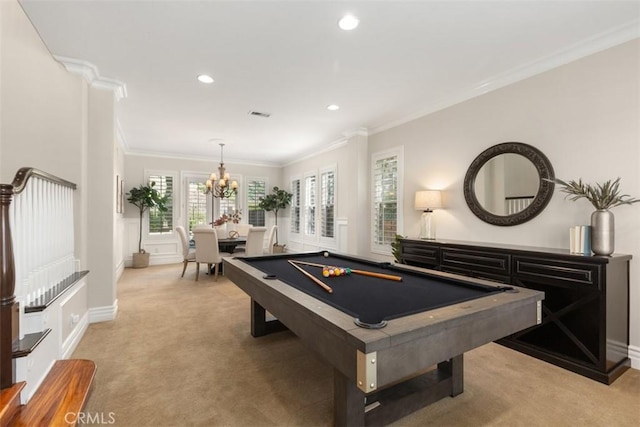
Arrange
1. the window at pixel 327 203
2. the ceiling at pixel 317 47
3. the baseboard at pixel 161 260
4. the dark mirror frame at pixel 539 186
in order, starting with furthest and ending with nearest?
1. the baseboard at pixel 161 260
2. the window at pixel 327 203
3. the dark mirror frame at pixel 539 186
4. the ceiling at pixel 317 47

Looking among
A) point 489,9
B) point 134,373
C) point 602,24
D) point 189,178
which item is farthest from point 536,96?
point 189,178

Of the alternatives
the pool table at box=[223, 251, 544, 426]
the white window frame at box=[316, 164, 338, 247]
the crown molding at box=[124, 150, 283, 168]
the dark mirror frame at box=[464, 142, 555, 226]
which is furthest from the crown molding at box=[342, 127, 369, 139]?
Answer: the crown molding at box=[124, 150, 283, 168]

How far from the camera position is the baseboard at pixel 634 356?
232 centimetres

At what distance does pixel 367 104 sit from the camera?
4.02m

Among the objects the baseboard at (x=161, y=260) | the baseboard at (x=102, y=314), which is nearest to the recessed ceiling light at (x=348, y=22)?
the baseboard at (x=102, y=314)

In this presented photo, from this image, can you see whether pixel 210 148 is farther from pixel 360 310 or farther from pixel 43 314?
pixel 360 310

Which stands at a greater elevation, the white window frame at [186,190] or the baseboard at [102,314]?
the white window frame at [186,190]

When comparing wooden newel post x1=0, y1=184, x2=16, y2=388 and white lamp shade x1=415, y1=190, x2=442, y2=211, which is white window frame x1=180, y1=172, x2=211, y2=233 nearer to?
white lamp shade x1=415, y1=190, x2=442, y2=211

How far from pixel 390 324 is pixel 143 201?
6776 millimetres

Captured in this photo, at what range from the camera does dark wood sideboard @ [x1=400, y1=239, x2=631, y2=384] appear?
2.19 meters

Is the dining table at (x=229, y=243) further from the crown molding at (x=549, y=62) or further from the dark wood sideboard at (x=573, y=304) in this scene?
the dark wood sideboard at (x=573, y=304)

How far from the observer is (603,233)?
2270 millimetres

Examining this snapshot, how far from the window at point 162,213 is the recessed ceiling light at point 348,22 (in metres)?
6.16

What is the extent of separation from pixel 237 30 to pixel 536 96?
291 cm
